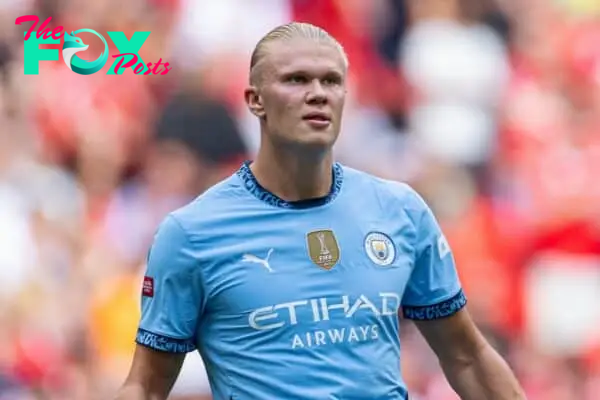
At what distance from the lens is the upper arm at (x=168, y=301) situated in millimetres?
4945

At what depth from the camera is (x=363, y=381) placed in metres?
4.88

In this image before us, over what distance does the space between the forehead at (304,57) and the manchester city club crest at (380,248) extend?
0.56 metres

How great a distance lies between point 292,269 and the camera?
16.3ft

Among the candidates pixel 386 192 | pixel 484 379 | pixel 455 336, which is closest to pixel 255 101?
pixel 386 192

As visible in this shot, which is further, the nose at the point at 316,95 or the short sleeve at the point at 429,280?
the short sleeve at the point at 429,280

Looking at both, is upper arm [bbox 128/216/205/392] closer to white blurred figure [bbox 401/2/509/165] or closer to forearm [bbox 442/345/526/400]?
forearm [bbox 442/345/526/400]

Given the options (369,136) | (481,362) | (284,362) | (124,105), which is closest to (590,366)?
(369,136)

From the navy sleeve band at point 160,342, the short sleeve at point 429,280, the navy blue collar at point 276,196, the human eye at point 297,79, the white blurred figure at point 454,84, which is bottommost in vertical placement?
the navy sleeve band at point 160,342

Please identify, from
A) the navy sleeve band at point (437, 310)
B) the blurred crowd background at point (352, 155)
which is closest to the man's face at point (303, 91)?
the navy sleeve band at point (437, 310)

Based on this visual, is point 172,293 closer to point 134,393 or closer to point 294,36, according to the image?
point 134,393

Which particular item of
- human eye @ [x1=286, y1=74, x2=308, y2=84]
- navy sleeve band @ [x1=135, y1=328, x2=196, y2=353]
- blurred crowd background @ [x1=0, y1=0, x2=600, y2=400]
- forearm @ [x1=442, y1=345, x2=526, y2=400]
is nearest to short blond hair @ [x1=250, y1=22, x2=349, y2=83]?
human eye @ [x1=286, y1=74, x2=308, y2=84]

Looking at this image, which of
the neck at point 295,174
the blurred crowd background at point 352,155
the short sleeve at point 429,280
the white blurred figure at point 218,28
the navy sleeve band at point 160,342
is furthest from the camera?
the white blurred figure at point 218,28

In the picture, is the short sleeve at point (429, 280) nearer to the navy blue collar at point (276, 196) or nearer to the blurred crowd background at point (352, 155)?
the navy blue collar at point (276, 196)

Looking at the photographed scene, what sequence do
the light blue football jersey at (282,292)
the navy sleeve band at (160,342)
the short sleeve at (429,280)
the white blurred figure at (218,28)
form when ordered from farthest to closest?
the white blurred figure at (218,28) → the short sleeve at (429,280) → the navy sleeve band at (160,342) → the light blue football jersey at (282,292)
